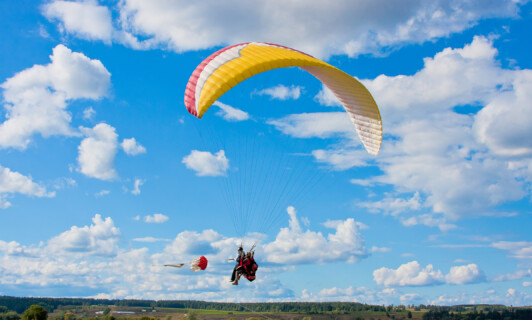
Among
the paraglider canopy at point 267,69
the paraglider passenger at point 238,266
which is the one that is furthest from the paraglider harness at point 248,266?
the paraglider canopy at point 267,69

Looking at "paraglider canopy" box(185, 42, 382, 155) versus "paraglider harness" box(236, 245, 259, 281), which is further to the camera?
"paraglider harness" box(236, 245, 259, 281)

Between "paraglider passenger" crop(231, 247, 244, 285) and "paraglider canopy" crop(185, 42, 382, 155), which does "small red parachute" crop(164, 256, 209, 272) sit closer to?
"paraglider passenger" crop(231, 247, 244, 285)

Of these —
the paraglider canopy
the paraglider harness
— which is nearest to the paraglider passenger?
the paraglider harness

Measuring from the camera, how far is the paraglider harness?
72.4ft

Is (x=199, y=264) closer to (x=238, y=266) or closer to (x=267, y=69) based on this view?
(x=238, y=266)

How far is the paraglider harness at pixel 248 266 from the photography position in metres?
22.1

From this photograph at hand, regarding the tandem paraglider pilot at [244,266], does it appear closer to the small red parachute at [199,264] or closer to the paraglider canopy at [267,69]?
the small red parachute at [199,264]

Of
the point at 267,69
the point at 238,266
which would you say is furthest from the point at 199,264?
the point at 267,69

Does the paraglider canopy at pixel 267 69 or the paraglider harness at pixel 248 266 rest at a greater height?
the paraglider canopy at pixel 267 69

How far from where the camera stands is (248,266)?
72.5ft

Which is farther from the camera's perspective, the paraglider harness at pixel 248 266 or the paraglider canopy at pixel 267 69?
the paraglider harness at pixel 248 266

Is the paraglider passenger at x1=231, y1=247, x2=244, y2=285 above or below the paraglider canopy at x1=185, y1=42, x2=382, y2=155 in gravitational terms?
below

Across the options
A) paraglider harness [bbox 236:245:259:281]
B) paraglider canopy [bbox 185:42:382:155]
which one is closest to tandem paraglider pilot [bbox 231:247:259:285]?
paraglider harness [bbox 236:245:259:281]

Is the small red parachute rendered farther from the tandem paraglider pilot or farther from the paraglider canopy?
the paraglider canopy
